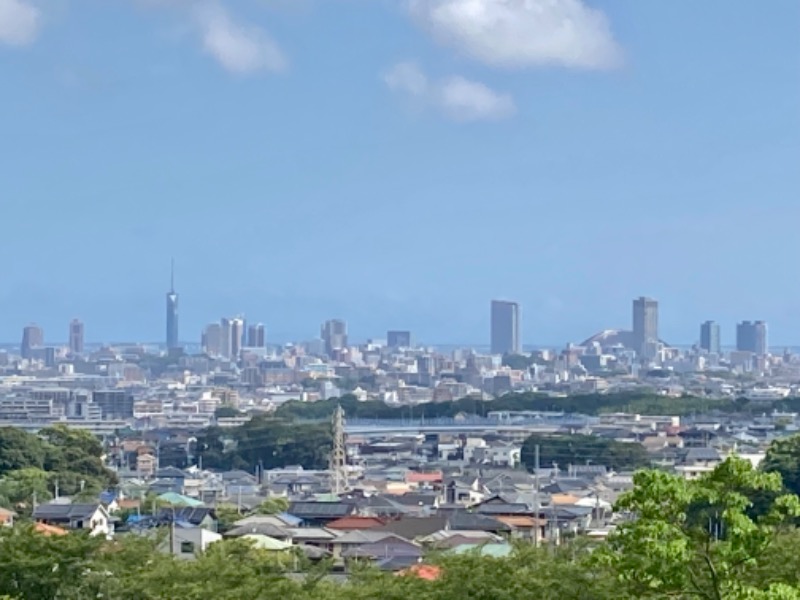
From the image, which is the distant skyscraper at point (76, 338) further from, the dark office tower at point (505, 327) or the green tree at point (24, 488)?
the green tree at point (24, 488)

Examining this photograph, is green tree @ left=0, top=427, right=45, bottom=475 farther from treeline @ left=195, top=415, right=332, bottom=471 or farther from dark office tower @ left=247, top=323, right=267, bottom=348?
dark office tower @ left=247, top=323, right=267, bottom=348

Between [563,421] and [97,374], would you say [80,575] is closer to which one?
[563,421]

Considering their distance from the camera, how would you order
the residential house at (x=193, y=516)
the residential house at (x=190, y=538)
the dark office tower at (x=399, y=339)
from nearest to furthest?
Result: the residential house at (x=190, y=538), the residential house at (x=193, y=516), the dark office tower at (x=399, y=339)

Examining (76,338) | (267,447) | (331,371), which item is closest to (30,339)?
(76,338)

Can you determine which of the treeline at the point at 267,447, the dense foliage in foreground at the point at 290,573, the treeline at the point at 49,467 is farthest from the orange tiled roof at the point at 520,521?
the treeline at the point at 267,447

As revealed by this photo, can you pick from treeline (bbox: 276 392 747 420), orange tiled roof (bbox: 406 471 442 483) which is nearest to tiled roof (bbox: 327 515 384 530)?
orange tiled roof (bbox: 406 471 442 483)

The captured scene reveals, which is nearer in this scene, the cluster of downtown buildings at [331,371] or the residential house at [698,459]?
the residential house at [698,459]

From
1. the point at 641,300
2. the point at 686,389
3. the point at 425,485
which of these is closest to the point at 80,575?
the point at 425,485
